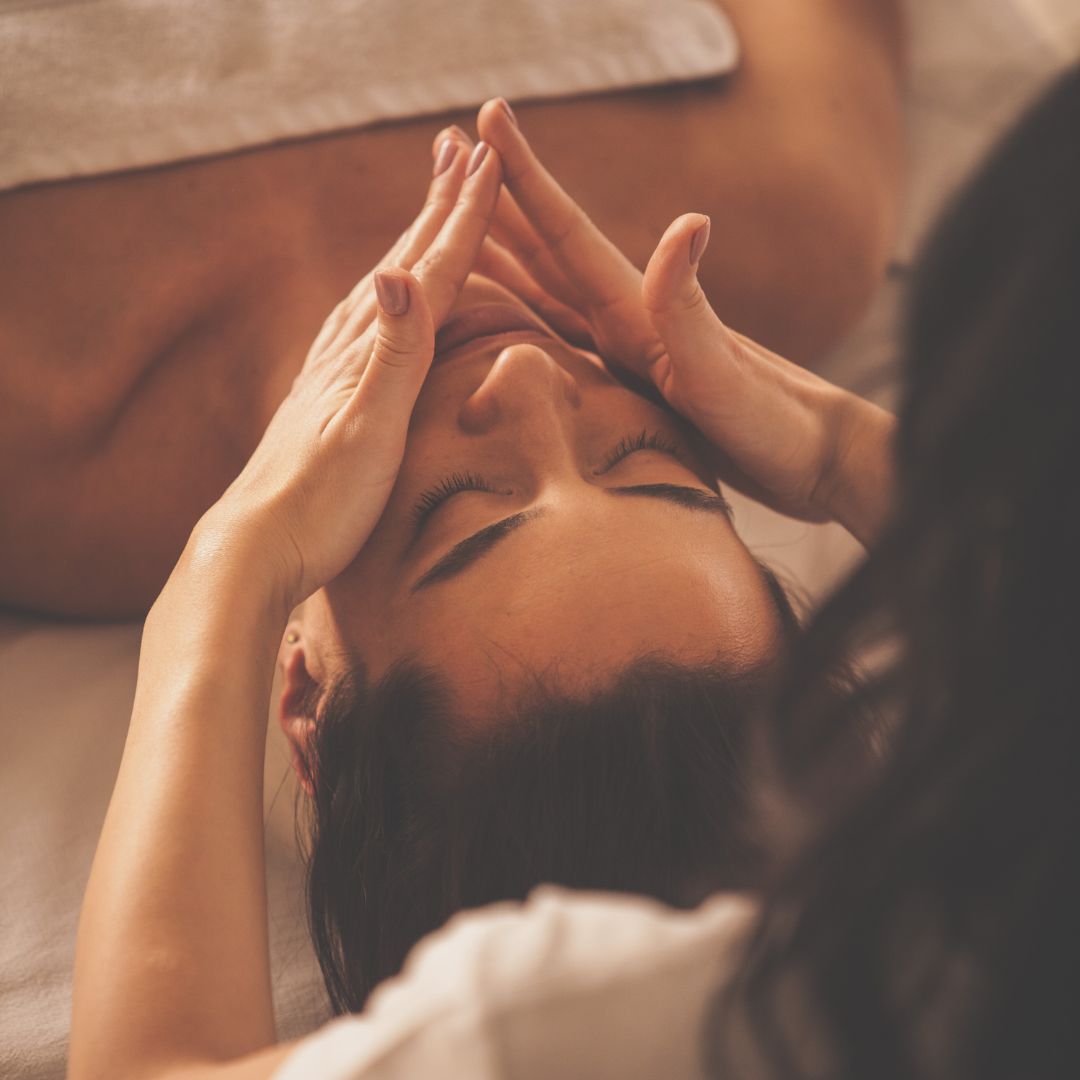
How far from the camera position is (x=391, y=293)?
2.56 ft

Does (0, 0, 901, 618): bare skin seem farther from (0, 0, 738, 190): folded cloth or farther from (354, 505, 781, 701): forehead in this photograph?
(354, 505, 781, 701): forehead

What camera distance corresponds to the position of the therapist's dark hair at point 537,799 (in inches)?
26.1

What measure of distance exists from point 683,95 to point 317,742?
0.82 m

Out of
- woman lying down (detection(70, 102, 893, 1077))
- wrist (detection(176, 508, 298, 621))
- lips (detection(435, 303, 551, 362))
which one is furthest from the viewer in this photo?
lips (detection(435, 303, 551, 362))

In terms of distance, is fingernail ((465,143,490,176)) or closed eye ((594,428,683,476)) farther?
fingernail ((465,143,490,176))

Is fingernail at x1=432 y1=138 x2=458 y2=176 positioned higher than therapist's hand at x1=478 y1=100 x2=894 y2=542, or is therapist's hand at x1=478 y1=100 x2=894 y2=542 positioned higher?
fingernail at x1=432 y1=138 x2=458 y2=176

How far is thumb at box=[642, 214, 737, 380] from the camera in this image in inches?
31.7

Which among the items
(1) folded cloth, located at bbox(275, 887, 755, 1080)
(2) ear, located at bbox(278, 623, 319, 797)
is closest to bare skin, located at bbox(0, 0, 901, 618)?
(2) ear, located at bbox(278, 623, 319, 797)

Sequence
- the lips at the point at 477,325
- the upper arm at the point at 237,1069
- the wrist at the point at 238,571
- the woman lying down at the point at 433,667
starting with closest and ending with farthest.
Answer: the upper arm at the point at 237,1069 → the woman lying down at the point at 433,667 → the wrist at the point at 238,571 → the lips at the point at 477,325

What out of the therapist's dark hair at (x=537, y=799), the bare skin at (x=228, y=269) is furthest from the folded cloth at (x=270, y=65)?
the therapist's dark hair at (x=537, y=799)

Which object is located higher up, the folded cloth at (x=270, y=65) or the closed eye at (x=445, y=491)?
the folded cloth at (x=270, y=65)

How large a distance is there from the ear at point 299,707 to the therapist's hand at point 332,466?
10 centimetres

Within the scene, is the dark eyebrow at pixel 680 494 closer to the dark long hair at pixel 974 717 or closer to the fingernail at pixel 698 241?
the fingernail at pixel 698 241

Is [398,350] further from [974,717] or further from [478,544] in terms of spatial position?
[974,717]
